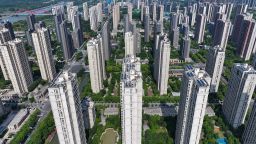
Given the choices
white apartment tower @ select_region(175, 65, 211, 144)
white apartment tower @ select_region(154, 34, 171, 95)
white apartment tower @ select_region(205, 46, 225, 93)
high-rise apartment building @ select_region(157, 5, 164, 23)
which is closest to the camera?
white apartment tower @ select_region(175, 65, 211, 144)

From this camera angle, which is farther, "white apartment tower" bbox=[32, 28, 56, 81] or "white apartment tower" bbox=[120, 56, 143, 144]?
"white apartment tower" bbox=[32, 28, 56, 81]

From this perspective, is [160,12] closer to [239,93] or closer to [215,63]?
[215,63]

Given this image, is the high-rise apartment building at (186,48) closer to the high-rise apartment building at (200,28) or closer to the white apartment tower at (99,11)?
the high-rise apartment building at (200,28)

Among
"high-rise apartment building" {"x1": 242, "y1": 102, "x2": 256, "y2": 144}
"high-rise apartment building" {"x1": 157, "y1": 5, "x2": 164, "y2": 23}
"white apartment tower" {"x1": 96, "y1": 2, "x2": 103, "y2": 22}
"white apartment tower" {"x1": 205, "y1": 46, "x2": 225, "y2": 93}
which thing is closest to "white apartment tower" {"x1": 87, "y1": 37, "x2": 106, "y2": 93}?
"white apartment tower" {"x1": 205, "y1": 46, "x2": 225, "y2": 93}

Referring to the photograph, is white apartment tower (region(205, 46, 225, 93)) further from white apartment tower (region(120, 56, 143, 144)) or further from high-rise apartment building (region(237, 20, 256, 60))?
high-rise apartment building (region(237, 20, 256, 60))

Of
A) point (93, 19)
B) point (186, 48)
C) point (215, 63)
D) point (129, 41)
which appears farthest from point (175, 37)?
point (93, 19)

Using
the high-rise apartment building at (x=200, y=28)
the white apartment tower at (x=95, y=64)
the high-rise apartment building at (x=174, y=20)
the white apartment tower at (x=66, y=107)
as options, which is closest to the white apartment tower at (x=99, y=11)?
the high-rise apartment building at (x=174, y=20)

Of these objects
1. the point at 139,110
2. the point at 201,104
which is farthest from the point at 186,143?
the point at 139,110
